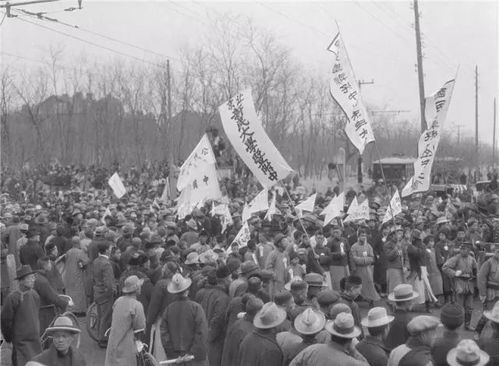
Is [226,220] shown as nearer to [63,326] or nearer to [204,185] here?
[204,185]

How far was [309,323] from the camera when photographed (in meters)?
5.82

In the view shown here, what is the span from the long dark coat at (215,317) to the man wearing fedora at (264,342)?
1.98m

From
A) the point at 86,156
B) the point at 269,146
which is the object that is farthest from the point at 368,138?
the point at 86,156

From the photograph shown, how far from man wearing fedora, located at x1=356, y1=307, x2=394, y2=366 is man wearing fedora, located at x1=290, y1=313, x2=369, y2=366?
250mm

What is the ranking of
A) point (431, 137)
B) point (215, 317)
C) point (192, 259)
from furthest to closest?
point (431, 137) < point (192, 259) < point (215, 317)

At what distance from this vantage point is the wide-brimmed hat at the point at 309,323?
Result: 581cm

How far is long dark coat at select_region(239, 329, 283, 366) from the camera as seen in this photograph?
5941mm

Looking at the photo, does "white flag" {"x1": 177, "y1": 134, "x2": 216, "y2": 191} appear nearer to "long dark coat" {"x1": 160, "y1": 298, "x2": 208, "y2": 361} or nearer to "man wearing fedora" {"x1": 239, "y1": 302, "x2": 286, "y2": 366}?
"long dark coat" {"x1": 160, "y1": 298, "x2": 208, "y2": 361}

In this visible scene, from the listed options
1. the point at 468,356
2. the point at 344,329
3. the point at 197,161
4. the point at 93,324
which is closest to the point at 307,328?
the point at 344,329

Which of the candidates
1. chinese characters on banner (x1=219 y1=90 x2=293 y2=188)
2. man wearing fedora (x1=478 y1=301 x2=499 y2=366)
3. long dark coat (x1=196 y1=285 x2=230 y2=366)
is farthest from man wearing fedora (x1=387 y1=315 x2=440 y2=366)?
chinese characters on banner (x1=219 y1=90 x2=293 y2=188)

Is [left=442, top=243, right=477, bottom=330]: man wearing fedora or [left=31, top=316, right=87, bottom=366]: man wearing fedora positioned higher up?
[left=31, top=316, right=87, bottom=366]: man wearing fedora

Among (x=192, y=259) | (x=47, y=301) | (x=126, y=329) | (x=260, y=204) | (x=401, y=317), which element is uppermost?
(x=260, y=204)

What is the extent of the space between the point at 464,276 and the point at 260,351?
263 inches

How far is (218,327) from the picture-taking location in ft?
26.8
